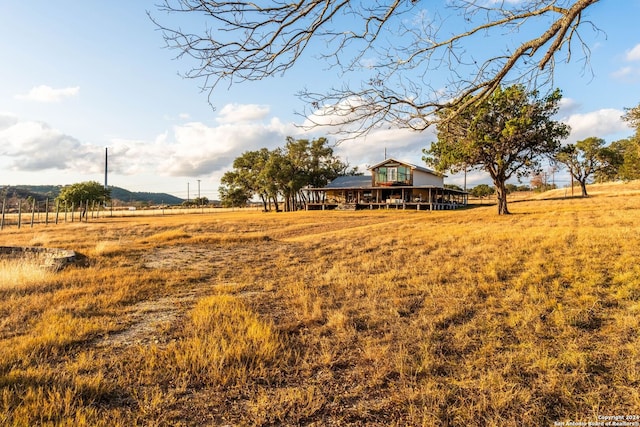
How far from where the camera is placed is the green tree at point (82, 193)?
5753 cm

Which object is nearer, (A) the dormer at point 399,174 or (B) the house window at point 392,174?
(A) the dormer at point 399,174

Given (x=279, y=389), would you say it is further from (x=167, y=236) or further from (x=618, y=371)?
(x=167, y=236)

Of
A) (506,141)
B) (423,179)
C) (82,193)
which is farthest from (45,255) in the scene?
(82,193)

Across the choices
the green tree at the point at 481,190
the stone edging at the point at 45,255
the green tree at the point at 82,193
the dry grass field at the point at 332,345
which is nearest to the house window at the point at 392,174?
the dry grass field at the point at 332,345

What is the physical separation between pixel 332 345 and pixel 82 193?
67.4m

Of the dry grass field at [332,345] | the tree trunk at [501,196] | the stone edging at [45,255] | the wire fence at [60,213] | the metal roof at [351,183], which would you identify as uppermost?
the metal roof at [351,183]

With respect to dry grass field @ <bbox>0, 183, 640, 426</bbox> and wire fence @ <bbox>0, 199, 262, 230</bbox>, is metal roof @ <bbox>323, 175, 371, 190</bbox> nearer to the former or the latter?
wire fence @ <bbox>0, 199, 262, 230</bbox>

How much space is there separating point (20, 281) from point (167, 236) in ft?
37.1

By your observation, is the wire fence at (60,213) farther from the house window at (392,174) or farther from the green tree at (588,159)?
the green tree at (588,159)

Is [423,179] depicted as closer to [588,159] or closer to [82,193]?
[588,159]

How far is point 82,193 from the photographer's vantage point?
192 ft

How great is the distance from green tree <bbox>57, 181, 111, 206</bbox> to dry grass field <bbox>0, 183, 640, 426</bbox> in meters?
58.7

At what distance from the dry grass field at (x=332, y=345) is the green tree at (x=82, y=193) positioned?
58.7 m

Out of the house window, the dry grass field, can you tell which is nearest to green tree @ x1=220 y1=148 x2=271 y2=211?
the house window
